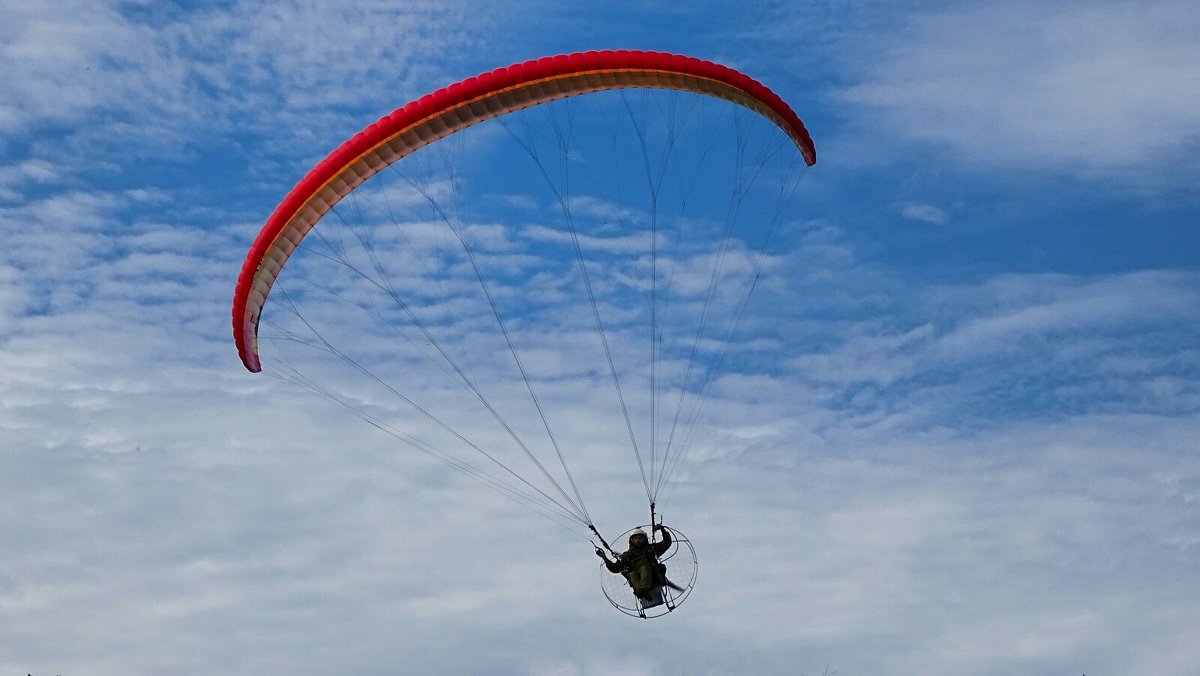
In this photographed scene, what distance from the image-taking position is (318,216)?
106 ft

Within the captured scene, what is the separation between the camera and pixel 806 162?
3566 centimetres

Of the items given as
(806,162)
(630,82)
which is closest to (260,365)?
(630,82)

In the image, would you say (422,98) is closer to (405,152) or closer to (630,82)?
(405,152)

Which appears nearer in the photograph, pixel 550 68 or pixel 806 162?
pixel 550 68

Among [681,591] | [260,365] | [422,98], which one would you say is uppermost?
[422,98]

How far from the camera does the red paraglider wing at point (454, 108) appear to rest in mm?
31562

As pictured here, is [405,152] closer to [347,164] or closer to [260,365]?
[347,164]

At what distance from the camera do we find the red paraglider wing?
104 feet

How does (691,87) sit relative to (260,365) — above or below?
above

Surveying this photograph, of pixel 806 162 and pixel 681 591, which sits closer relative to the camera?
pixel 681 591

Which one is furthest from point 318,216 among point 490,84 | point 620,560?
point 620,560

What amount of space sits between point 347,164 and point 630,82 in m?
5.63

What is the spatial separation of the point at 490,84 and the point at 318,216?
14.0 ft

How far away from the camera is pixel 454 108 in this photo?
31.6 meters
